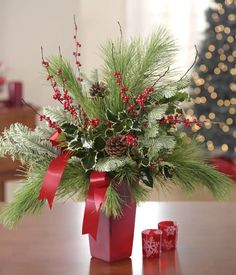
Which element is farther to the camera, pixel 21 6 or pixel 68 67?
pixel 21 6

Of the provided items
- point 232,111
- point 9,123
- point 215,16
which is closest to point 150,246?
point 9,123

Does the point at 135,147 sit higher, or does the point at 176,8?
the point at 176,8

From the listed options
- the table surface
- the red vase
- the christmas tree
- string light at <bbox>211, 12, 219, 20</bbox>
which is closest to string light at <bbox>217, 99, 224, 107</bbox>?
the christmas tree

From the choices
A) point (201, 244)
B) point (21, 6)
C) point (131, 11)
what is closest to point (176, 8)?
point (131, 11)

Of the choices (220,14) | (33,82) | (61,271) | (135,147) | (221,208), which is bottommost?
(61,271)

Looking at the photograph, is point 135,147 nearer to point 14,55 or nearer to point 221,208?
point 221,208

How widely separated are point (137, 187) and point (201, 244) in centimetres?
29

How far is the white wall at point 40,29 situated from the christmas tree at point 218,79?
2.90 ft

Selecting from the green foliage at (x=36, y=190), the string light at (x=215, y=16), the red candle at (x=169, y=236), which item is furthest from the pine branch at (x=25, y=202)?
the string light at (x=215, y=16)

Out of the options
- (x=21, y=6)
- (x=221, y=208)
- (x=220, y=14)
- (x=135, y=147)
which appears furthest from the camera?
(x=21, y=6)

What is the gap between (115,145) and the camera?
5.14 feet

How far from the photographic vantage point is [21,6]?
225 inches

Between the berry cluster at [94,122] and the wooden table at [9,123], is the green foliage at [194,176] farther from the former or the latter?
the wooden table at [9,123]

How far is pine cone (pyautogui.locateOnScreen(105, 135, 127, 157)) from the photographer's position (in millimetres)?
1564
